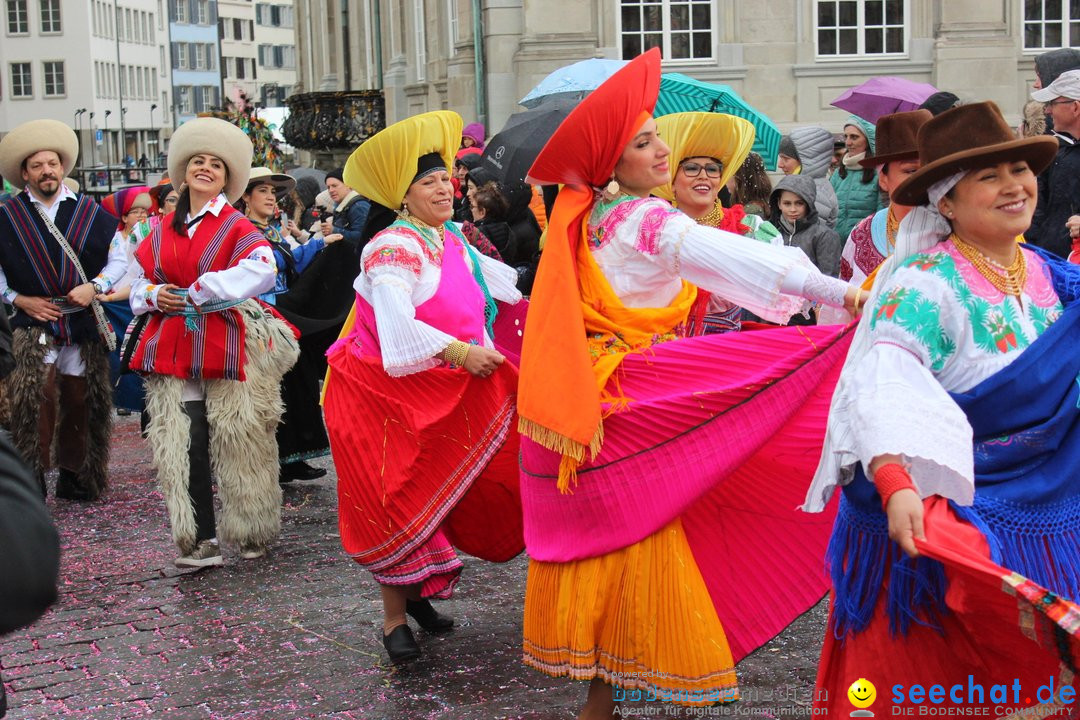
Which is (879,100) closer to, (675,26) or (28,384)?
(28,384)

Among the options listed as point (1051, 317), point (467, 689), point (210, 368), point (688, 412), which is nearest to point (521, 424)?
point (688, 412)

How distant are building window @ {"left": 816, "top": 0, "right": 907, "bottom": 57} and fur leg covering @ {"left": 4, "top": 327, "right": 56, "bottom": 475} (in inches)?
508

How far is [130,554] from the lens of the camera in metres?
7.66

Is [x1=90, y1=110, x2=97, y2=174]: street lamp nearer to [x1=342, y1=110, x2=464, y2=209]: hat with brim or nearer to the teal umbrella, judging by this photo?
the teal umbrella

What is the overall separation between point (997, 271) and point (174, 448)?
4557 mm

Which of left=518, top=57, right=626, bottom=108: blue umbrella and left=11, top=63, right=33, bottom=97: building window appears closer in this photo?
left=518, top=57, right=626, bottom=108: blue umbrella

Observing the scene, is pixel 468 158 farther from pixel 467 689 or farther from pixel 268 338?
pixel 467 689

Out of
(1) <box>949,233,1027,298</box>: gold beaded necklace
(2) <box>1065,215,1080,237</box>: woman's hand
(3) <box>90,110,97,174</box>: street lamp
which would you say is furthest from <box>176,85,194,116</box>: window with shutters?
(1) <box>949,233,1027,298</box>: gold beaded necklace

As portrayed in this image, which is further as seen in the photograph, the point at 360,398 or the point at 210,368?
the point at 210,368

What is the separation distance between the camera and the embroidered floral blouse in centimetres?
329

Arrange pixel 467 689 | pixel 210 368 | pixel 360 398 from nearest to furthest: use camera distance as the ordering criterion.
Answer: pixel 467 689 → pixel 360 398 → pixel 210 368

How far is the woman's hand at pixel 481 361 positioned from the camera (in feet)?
17.6

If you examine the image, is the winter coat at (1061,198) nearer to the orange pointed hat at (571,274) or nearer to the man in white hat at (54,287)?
the orange pointed hat at (571,274)

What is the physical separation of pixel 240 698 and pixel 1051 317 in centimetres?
313
